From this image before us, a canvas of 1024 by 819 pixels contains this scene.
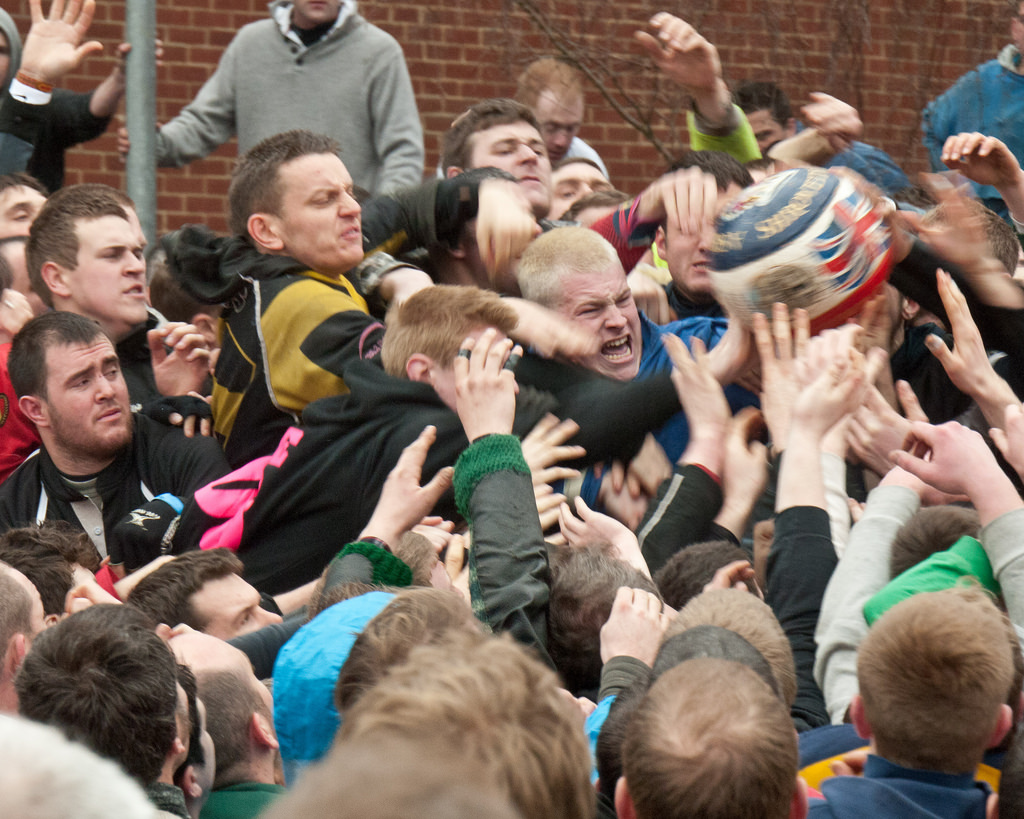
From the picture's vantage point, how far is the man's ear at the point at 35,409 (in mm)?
4707

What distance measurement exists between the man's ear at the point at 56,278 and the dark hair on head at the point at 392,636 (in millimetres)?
3197

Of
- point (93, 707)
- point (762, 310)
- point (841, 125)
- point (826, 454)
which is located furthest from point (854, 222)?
point (93, 707)

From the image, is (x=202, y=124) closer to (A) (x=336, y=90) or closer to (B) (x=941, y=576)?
(A) (x=336, y=90)

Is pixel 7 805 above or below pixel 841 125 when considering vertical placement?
below

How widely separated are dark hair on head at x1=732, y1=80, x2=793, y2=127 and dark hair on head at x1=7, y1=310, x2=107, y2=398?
11.7 feet

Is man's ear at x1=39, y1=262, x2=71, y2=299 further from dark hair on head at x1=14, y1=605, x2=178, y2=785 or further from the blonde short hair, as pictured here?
dark hair on head at x1=14, y1=605, x2=178, y2=785

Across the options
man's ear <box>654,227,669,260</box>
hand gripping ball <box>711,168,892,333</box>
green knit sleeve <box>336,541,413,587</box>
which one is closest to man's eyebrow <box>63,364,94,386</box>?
green knit sleeve <box>336,541,413,587</box>

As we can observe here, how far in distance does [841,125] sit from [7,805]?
4.94 m

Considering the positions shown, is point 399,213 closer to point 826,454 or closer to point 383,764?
point 826,454

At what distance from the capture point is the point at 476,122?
5.74 meters

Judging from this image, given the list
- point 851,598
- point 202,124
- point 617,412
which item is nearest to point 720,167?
point 617,412

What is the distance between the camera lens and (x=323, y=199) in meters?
4.59

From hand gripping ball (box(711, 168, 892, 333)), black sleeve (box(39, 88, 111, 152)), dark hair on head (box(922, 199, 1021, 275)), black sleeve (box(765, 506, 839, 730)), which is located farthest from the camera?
black sleeve (box(39, 88, 111, 152))

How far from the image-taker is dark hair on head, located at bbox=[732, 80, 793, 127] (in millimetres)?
6934
